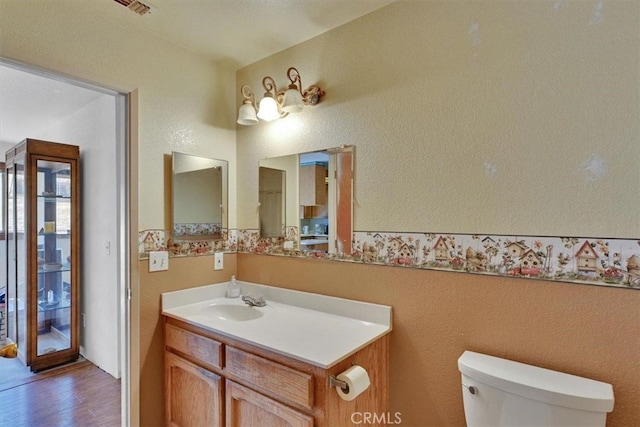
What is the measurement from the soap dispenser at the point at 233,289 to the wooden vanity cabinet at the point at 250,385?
1.27 feet

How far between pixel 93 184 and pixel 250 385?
2427mm

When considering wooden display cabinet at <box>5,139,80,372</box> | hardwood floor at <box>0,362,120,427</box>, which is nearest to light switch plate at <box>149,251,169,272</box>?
hardwood floor at <box>0,362,120,427</box>

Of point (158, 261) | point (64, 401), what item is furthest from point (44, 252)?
point (158, 261)

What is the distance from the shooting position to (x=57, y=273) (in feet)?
9.77

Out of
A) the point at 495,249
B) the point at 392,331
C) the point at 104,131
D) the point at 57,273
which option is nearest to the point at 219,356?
the point at 392,331

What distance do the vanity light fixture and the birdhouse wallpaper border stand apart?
2.28 ft

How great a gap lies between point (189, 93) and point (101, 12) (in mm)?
538

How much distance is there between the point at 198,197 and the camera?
2006 mm

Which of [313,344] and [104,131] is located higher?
[104,131]

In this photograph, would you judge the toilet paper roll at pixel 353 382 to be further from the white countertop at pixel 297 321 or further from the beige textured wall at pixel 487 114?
the beige textured wall at pixel 487 114

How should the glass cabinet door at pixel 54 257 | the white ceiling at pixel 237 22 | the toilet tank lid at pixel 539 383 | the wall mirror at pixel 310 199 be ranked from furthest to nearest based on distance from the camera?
the glass cabinet door at pixel 54 257
the wall mirror at pixel 310 199
the white ceiling at pixel 237 22
the toilet tank lid at pixel 539 383

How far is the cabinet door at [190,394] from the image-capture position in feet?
4.99

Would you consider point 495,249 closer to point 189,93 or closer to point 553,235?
point 553,235

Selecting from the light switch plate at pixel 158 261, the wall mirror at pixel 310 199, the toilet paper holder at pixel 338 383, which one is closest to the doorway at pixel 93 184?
the light switch plate at pixel 158 261
